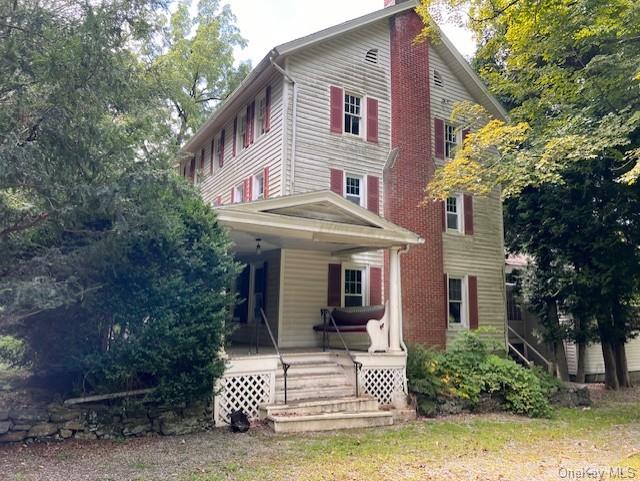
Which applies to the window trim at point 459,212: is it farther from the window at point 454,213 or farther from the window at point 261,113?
the window at point 261,113

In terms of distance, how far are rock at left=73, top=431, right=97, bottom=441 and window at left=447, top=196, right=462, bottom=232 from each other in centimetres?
1220

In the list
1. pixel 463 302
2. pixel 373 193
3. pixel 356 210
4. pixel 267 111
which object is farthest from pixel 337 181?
pixel 463 302

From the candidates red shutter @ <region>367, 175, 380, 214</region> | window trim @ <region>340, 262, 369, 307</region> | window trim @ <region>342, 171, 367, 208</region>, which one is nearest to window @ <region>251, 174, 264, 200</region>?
window trim @ <region>342, 171, 367, 208</region>

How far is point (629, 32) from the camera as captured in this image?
12008 millimetres

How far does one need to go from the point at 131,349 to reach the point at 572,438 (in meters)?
7.56

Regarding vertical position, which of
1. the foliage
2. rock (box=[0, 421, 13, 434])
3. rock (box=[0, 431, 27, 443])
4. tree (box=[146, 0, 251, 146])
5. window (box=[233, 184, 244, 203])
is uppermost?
tree (box=[146, 0, 251, 146])

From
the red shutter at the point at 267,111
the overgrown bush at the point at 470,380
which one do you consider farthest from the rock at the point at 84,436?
the red shutter at the point at 267,111

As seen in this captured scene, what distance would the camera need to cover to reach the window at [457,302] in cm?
1571

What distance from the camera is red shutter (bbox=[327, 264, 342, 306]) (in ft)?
44.0

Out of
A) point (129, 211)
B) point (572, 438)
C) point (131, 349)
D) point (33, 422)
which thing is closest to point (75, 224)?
point (129, 211)

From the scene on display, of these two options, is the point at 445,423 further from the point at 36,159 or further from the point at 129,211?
the point at 36,159

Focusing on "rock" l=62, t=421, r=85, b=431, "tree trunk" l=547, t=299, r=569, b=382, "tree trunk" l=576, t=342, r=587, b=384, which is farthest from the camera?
"tree trunk" l=576, t=342, r=587, b=384

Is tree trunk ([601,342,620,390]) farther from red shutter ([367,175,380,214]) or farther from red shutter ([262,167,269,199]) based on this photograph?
red shutter ([262,167,269,199])

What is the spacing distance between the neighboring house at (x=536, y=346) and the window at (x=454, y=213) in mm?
3926
